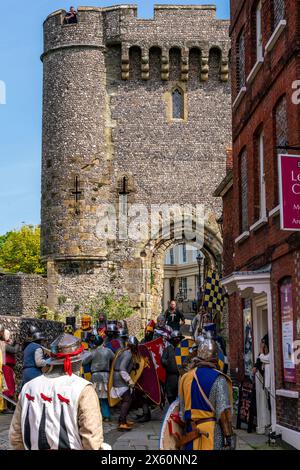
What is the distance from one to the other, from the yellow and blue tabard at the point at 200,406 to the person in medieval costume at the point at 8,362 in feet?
28.3

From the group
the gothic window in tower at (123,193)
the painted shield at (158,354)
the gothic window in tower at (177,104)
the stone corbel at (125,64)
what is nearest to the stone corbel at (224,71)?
the gothic window in tower at (177,104)

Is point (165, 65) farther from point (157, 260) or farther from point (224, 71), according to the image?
point (157, 260)

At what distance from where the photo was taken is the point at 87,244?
1139 inches

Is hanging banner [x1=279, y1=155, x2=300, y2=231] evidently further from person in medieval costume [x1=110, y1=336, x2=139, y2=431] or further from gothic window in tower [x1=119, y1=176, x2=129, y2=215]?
gothic window in tower [x1=119, y1=176, x2=129, y2=215]

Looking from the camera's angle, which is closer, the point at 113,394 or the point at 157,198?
the point at 113,394

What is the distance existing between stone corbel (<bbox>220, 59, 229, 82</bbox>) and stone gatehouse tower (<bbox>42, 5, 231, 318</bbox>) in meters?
0.04

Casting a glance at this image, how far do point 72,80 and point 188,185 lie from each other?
6608 mm

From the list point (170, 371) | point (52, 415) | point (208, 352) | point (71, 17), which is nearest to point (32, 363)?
point (170, 371)

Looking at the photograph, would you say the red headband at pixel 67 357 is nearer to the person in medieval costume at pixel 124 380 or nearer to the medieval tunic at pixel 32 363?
the medieval tunic at pixel 32 363

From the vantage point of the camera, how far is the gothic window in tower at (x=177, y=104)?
100 ft

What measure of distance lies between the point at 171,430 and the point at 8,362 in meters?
8.81

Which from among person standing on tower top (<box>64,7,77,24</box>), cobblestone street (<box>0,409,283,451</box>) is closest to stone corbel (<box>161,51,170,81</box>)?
person standing on tower top (<box>64,7,77,24</box>)
